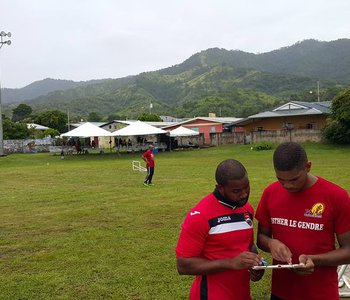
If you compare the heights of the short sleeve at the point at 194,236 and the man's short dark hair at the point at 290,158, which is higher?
the man's short dark hair at the point at 290,158

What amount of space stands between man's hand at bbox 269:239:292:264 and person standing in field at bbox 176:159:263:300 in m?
0.14

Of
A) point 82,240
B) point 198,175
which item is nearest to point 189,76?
point 198,175

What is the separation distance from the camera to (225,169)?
A: 2574mm

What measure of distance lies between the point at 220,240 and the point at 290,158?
641 mm

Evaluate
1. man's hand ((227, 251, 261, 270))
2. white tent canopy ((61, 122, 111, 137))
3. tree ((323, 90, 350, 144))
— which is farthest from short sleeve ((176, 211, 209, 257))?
white tent canopy ((61, 122, 111, 137))

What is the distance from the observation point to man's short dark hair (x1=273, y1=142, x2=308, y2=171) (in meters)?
2.54

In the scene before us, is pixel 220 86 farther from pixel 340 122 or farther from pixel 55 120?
pixel 340 122

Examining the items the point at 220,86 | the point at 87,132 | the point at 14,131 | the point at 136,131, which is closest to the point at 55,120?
the point at 14,131

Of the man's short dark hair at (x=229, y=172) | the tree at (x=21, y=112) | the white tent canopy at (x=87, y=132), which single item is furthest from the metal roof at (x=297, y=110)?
the tree at (x=21, y=112)

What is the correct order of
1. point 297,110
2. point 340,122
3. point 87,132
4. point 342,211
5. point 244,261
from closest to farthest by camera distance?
point 244,261 → point 342,211 → point 340,122 → point 87,132 → point 297,110

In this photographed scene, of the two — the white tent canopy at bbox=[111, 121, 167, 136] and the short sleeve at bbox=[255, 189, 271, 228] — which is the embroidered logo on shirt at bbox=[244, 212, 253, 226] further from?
the white tent canopy at bbox=[111, 121, 167, 136]

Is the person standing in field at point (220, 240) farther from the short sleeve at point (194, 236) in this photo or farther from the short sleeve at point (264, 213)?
the short sleeve at point (264, 213)

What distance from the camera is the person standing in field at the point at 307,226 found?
8.32ft

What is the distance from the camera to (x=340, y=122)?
34.8 meters
